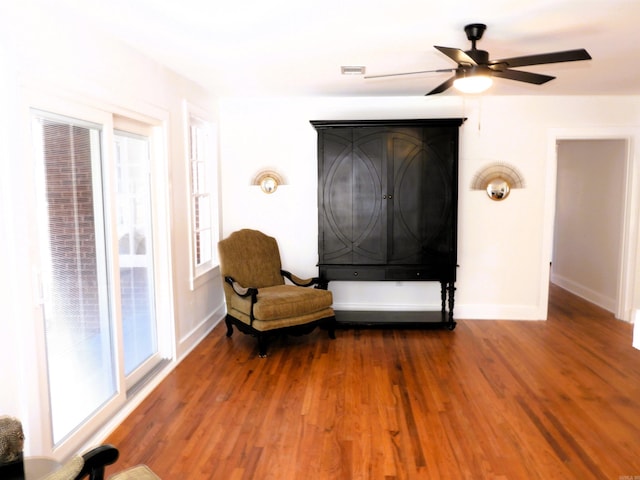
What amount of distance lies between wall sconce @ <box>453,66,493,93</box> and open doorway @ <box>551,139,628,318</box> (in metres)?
3.28

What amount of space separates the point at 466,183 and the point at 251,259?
2.49 metres

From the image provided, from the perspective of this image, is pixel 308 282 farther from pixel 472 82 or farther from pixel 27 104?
pixel 27 104

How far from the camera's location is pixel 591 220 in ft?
19.9

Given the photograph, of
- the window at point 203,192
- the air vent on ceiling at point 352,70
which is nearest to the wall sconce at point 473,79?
the air vent on ceiling at point 352,70

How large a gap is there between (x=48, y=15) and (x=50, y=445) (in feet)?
7.14

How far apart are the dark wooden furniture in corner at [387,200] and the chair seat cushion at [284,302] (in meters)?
0.42

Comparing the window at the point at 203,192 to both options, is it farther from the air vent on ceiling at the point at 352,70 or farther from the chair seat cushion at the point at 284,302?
the air vent on ceiling at the point at 352,70

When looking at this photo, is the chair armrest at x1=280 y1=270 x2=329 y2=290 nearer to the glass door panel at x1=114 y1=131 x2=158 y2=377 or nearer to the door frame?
the glass door panel at x1=114 y1=131 x2=158 y2=377

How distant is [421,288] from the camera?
5.30 m

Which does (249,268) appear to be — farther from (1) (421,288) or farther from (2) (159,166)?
(1) (421,288)

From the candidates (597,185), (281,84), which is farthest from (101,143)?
(597,185)

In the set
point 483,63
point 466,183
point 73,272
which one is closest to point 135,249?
point 73,272

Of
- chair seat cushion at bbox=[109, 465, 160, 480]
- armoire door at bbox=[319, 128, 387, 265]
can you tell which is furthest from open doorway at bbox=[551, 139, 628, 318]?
chair seat cushion at bbox=[109, 465, 160, 480]

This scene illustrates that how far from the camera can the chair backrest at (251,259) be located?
454 centimetres
